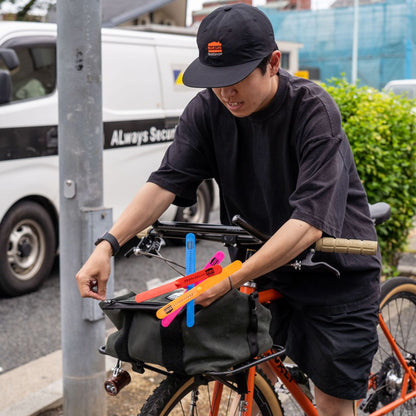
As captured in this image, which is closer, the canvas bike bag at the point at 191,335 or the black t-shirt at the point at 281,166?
the canvas bike bag at the point at 191,335

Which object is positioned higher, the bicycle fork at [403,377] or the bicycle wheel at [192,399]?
the bicycle wheel at [192,399]

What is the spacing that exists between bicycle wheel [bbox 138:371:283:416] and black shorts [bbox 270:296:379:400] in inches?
7.1

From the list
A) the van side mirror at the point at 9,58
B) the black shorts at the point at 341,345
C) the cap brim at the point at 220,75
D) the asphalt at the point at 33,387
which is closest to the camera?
the cap brim at the point at 220,75

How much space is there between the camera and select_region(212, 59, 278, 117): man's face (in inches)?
84.2

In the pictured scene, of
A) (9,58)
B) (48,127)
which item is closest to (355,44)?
(48,127)

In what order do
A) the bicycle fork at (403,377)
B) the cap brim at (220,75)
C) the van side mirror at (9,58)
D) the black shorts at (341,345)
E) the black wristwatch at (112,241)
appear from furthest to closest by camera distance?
1. the van side mirror at (9,58)
2. the bicycle fork at (403,377)
3. the black shorts at (341,345)
4. the black wristwatch at (112,241)
5. the cap brim at (220,75)

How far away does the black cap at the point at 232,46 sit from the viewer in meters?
2.05

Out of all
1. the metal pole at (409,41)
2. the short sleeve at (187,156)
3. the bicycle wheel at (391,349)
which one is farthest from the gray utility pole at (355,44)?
the short sleeve at (187,156)

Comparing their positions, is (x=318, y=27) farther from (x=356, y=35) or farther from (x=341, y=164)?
(x=341, y=164)

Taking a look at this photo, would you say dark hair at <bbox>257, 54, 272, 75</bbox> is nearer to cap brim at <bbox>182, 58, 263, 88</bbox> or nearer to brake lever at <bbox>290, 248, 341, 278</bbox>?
cap brim at <bbox>182, 58, 263, 88</bbox>

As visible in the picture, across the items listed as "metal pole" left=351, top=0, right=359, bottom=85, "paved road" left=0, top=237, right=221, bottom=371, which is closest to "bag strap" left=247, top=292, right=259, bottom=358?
"paved road" left=0, top=237, right=221, bottom=371

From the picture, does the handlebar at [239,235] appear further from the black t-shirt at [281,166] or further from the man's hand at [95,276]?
the man's hand at [95,276]

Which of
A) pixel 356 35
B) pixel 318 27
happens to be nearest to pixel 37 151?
pixel 356 35

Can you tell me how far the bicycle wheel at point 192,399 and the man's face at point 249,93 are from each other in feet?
2.70
